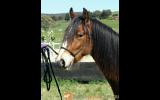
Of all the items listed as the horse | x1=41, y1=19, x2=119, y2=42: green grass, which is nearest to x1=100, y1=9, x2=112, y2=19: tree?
x1=41, y1=19, x2=119, y2=42: green grass

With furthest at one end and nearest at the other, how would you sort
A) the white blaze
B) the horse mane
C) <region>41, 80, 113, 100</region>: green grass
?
1. the horse mane
2. the white blaze
3. <region>41, 80, 113, 100</region>: green grass

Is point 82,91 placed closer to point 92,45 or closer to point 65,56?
point 65,56

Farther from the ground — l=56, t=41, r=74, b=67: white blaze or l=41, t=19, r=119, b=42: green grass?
l=41, t=19, r=119, b=42: green grass

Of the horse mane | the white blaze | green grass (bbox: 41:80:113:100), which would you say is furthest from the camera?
the horse mane

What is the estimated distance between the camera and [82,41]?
1.69 meters

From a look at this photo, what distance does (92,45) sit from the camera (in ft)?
5.64

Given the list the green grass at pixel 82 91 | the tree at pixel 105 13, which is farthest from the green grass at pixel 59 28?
the green grass at pixel 82 91

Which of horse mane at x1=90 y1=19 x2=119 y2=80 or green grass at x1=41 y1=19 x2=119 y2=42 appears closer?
green grass at x1=41 y1=19 x2=119 y2=42

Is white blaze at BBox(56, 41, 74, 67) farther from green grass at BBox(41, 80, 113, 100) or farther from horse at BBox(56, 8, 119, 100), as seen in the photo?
green grass at BBox(41, 80, 113, 100)

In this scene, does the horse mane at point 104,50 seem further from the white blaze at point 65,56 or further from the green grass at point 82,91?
the green grass at point 82,91

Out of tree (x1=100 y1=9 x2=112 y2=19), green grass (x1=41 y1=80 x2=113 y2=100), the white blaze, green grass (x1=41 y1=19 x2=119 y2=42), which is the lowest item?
green grass (x1=41 y1=80 x2=113 y2=100)

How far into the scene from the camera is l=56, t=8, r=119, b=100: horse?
1561mm
